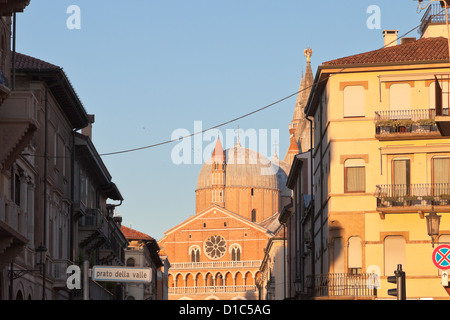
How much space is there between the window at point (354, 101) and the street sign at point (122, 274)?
23.1 meters

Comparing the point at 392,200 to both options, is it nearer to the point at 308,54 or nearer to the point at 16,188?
the point at 16,188

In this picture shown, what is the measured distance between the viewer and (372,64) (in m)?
41.1

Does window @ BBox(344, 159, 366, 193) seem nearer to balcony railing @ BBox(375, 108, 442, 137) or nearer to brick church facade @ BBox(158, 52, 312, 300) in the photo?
balcony railing @ BBox(375, 108, 442, 137)

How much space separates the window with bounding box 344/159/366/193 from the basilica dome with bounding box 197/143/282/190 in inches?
5416

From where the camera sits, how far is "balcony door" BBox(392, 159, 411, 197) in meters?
40.3

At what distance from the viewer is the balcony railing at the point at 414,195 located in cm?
3956

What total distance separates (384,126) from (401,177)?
6.79ft

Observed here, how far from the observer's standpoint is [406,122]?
131ft

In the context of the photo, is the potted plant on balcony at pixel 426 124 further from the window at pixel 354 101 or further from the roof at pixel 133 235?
the roof at pixel 133 235

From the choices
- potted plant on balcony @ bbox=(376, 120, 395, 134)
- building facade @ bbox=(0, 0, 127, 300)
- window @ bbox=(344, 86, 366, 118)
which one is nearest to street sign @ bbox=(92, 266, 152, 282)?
building facade @ bbox=(0, 0, 127, 300)

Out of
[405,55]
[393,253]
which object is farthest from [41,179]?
[405,55]
